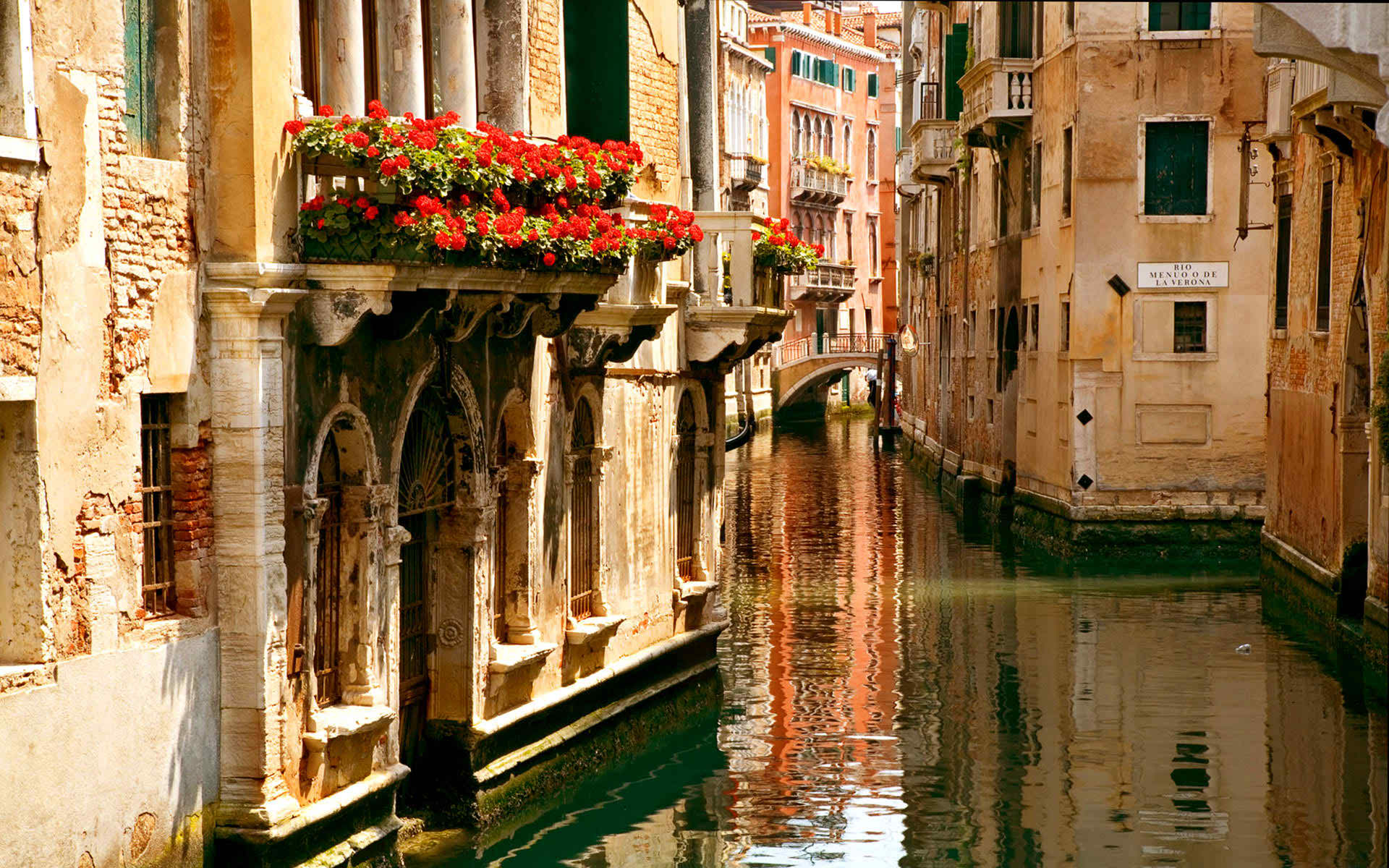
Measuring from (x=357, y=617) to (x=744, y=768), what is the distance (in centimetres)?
382

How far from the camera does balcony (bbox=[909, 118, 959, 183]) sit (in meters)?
37.8

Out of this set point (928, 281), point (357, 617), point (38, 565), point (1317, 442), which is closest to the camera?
point (38, 565)

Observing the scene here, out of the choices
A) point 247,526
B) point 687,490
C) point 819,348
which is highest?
point 819,348

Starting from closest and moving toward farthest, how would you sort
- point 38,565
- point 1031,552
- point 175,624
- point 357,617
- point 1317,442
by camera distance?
point 38,565 < point 175,624 < point 357,617 < point 1317,442 < point 1031,552

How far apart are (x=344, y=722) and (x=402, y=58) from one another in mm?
3415

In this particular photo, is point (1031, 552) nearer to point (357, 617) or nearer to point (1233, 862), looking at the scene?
point (1233, 862)

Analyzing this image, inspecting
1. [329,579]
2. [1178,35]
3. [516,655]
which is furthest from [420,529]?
[1178,35]

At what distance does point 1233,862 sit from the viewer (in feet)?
36.1

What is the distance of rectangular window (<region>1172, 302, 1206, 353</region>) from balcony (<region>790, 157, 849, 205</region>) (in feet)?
122

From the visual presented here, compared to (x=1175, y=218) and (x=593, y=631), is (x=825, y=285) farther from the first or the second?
(x=593, y=631)

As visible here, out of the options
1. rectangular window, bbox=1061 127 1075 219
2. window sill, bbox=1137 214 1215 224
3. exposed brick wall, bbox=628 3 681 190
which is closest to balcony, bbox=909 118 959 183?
rectangular window, bbox=1061 127 1075 219

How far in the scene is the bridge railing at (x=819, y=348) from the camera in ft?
191

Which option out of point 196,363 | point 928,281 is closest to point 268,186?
point 196,363

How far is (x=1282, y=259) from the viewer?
23.1 meters
